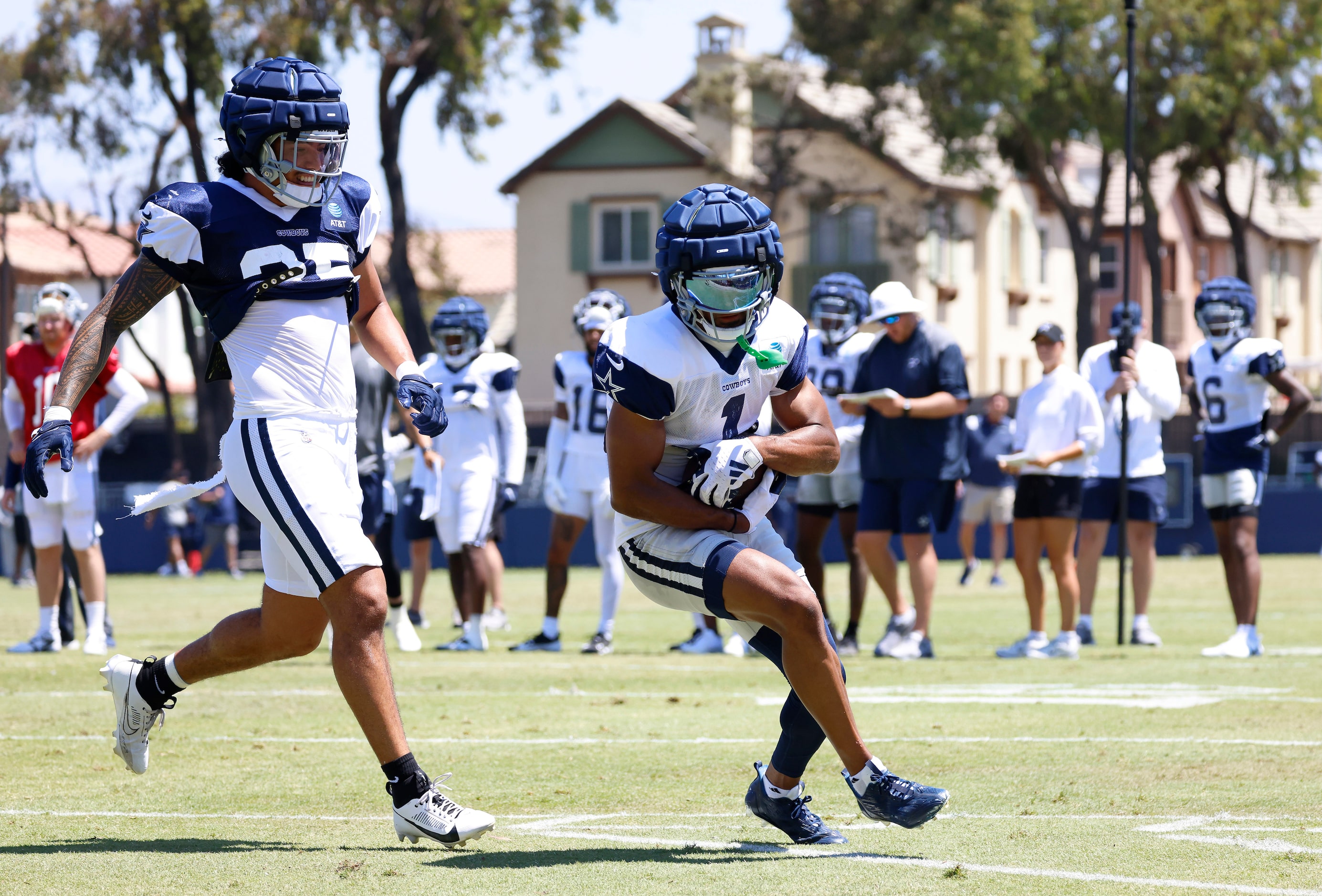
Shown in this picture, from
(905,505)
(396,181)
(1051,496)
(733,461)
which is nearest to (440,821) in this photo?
(733,461)

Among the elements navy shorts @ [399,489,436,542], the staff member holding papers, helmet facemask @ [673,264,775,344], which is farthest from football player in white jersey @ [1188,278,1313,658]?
helmet facemask @ [673,264,775,344]

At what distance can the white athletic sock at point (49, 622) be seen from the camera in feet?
38.9

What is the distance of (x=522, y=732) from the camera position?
787cm

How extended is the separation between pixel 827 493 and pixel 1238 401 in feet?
8.92

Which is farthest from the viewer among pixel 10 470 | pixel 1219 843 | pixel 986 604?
pixel 986 604

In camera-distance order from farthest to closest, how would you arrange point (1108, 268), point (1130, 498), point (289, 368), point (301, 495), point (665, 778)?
point (1108, 268) < point (1130, 498) < point (665, 778) < point (289, 368) < point (301, 495)

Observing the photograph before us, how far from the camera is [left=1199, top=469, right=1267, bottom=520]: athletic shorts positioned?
11.6m

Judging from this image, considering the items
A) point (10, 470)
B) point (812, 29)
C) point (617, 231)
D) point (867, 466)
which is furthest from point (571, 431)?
point (617, 231)

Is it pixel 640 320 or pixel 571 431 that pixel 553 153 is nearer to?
pixel 571 431

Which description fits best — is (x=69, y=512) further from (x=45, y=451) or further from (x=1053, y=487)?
(x=45, y=451)

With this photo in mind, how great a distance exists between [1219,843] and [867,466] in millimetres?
6221

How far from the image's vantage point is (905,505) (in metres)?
11.1

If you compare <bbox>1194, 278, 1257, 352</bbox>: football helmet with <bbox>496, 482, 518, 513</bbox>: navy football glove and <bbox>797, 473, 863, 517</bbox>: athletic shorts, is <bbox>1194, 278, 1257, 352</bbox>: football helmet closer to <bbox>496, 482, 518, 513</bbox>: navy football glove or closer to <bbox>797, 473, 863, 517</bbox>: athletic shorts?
<bbox>797, 473, 863, 517</bbox>: athletic shorts

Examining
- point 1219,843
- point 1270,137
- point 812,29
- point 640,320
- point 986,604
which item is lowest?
point 986,604
